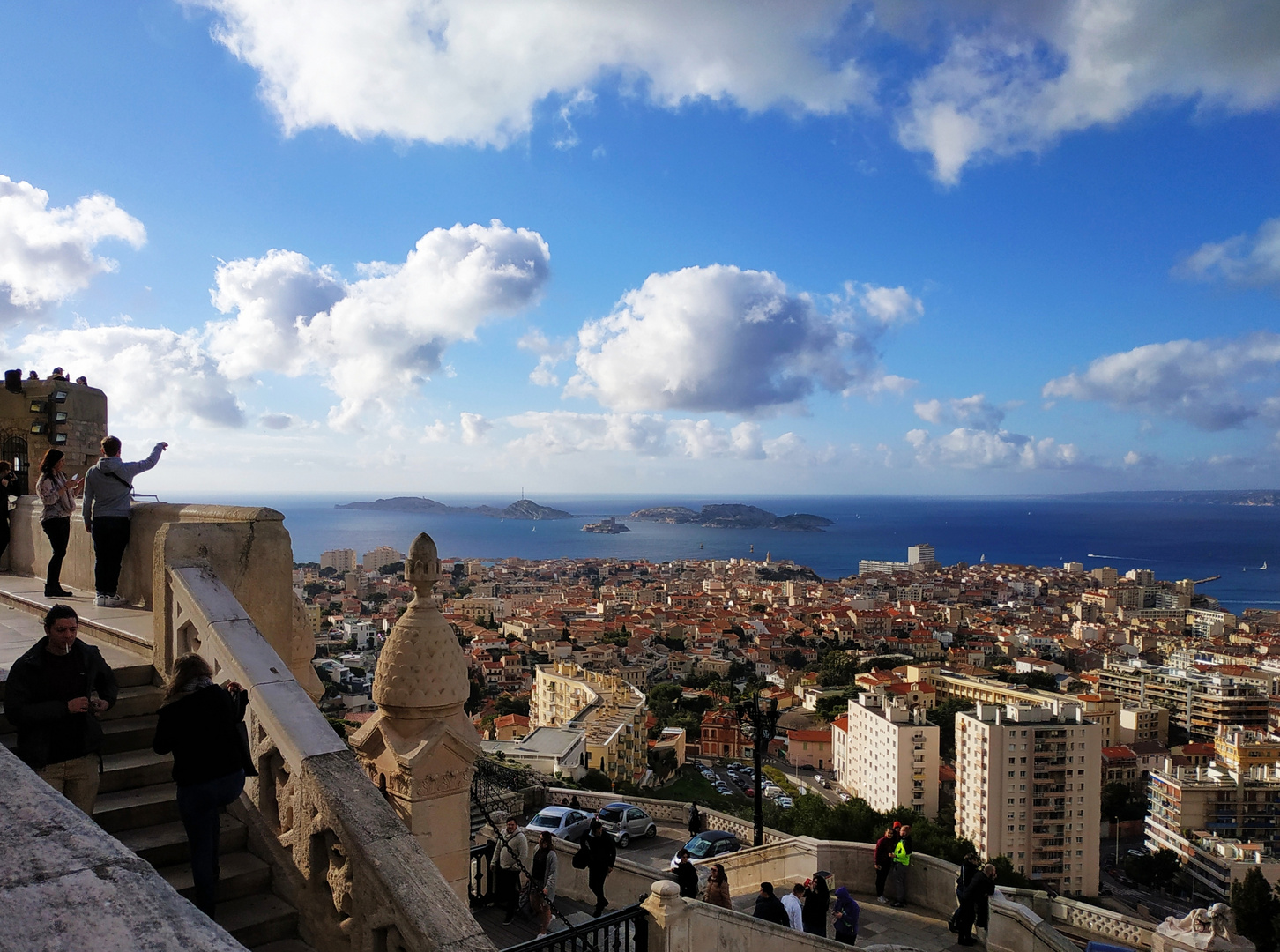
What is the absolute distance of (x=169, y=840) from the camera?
304cm

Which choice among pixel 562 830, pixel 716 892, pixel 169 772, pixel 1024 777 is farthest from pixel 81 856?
pixel 1024 777

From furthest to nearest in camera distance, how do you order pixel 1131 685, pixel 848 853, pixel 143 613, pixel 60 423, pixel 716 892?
pixel 1131 685 → pixel 60 423 → pixel 848 853 → pixel 716 892 → pixel 143 613

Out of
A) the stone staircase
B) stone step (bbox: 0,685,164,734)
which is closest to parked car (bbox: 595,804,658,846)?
stone step (bbox: 0,685,164,734)

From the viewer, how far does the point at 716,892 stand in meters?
7.09

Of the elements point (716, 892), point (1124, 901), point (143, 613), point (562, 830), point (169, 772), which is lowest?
point (1124, 901)

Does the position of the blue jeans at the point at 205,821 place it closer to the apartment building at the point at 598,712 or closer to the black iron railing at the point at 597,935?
the black iron railing at the point at 597,935

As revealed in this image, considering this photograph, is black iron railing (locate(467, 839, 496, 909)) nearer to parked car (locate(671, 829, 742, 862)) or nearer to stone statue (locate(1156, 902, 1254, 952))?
parked car (locate(671, 829, 742, 862))

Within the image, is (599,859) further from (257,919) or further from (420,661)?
(257,919)

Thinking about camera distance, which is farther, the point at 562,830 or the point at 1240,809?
the point at 1240,809

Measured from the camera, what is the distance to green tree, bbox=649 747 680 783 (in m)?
36.8

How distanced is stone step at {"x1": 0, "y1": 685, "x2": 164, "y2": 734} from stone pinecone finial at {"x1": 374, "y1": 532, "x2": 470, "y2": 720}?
104cm

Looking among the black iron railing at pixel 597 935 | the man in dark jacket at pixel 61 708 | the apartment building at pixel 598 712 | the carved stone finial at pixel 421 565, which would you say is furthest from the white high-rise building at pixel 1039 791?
the man in dark jacket at pixel 61 708

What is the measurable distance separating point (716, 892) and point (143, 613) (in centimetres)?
531

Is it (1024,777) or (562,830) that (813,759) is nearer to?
(1024,777)
